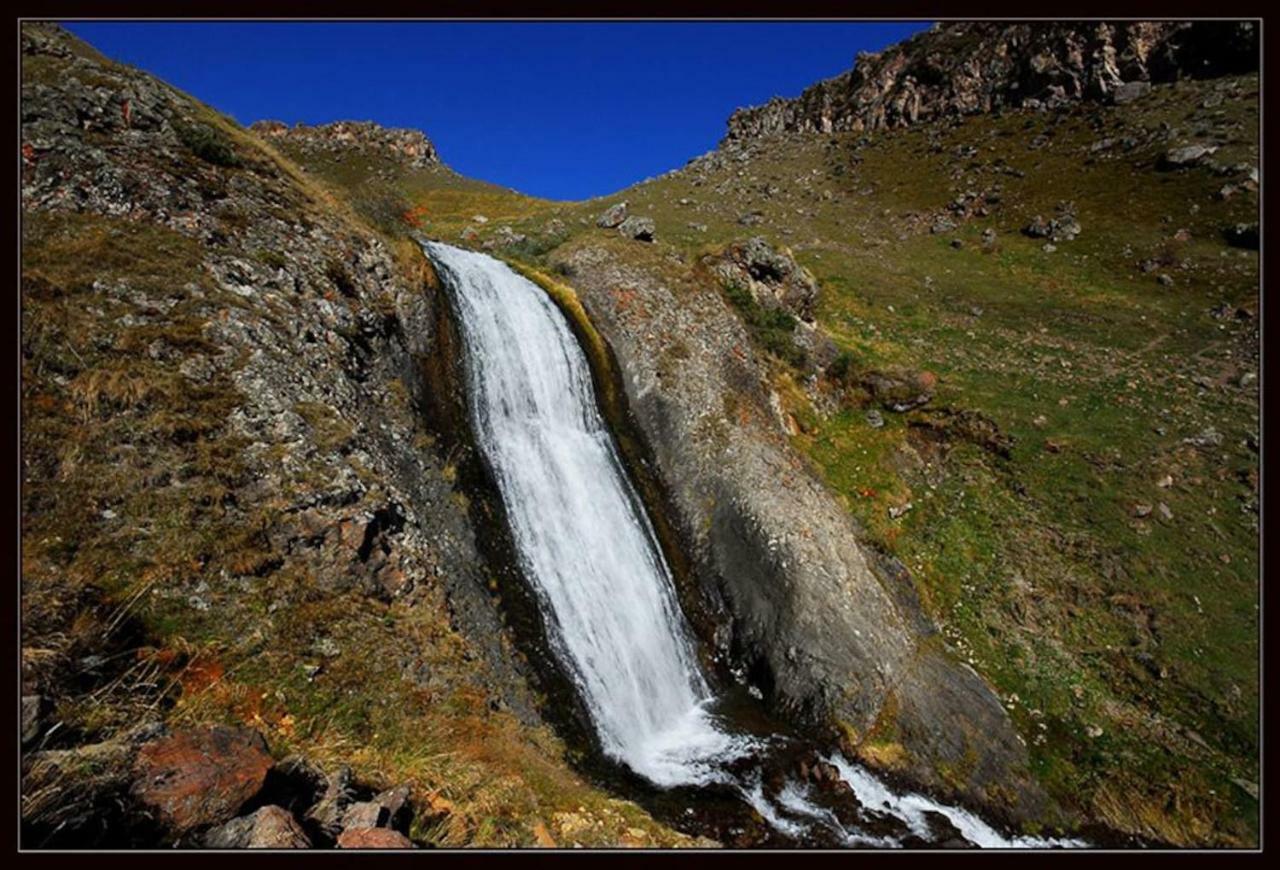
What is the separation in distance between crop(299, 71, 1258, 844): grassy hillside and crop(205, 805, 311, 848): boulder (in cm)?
1673

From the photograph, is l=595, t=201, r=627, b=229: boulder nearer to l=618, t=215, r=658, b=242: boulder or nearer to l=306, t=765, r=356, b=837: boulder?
l=618, t=215, r=658, b=242: boulder

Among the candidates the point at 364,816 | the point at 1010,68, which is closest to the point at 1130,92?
the point at 1010,68

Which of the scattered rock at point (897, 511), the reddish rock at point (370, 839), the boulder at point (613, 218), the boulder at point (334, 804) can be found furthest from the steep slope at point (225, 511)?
the boulder at point (613, 218)

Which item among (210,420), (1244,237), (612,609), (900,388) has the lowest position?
(612,609)

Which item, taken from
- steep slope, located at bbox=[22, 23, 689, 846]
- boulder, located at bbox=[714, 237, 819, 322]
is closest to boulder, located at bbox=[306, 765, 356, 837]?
steep slope, located at bbox=[22, 23, 689, 846]

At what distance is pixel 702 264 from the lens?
30.3m

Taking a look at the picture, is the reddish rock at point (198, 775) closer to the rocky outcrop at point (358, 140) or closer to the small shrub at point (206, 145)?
the small shrub at point (206, 145)

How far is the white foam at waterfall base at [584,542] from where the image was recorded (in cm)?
1384

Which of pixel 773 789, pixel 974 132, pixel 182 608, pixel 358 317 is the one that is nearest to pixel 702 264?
pixel 358 317

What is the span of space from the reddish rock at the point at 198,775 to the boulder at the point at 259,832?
0.20 m

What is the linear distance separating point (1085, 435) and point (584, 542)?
21401 mm

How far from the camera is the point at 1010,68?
71.8 meters

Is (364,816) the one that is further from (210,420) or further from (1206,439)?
(1206,439)

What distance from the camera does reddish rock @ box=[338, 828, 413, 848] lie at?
5813 millimetres
